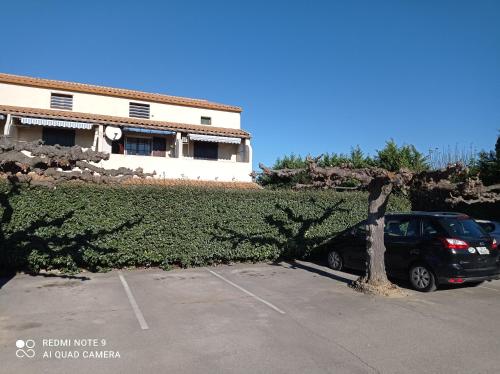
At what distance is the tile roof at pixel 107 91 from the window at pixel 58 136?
8.95ft

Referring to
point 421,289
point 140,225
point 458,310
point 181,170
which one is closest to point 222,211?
point 140,225

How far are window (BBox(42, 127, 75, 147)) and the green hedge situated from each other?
12.3 metres

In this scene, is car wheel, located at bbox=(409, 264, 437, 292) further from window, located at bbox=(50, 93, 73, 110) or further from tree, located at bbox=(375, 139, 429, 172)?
window, located at bbox=(50, 93, 73, 110)

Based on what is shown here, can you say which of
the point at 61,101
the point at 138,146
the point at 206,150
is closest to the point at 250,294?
the point at 138,146

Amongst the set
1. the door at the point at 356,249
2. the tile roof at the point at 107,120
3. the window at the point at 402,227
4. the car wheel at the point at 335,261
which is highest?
the tile roof at the point at 107,120

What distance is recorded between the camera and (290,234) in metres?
11.9

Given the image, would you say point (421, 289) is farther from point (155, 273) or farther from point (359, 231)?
point (155, 273)

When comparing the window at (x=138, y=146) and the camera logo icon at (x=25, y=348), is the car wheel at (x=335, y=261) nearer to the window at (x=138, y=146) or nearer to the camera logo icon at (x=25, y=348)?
the camera logo icon at (x=25, y=348)

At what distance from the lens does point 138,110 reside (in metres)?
23.5

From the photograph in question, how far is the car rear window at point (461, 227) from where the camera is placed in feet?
26.2

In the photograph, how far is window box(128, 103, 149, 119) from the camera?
2336cm

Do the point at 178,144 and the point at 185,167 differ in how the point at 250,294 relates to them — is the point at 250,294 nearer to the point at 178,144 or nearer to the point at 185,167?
the point at 185,167

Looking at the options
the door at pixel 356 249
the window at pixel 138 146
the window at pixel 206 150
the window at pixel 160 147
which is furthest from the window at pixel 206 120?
the door at pixel 356 249

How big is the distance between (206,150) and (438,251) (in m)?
17.8
